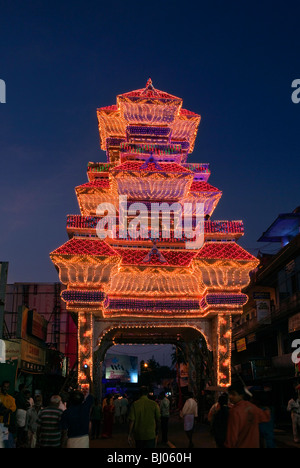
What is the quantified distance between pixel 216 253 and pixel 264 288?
13966 mm

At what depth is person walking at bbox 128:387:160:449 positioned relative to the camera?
7.86 meters

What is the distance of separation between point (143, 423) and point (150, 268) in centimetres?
1104

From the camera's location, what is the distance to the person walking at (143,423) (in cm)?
786

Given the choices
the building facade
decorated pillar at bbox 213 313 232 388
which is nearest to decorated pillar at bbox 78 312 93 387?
decorated pillar at bbox 213 313 232 388

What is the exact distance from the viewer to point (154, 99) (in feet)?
79.6
